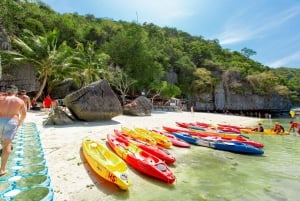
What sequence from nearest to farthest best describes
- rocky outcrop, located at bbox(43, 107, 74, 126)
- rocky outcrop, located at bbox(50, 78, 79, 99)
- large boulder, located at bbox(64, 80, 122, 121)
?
rocky outcrop, located at bbox(43, 107, 74, 126) < large boulder, located at bbox(64, 80, 122, 121) < rocky outcrop, located at bbox(50, 78, 79, 99)

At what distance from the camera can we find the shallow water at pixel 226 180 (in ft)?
19.4

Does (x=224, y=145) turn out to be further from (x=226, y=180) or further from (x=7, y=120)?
(x=7, y=120)

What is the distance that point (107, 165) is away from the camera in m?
6.29

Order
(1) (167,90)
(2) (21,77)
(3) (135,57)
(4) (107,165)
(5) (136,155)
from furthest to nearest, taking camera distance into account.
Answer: (1) (167,90), (3) (135,57), (2) (21,77), (5) (136,155), (4) (107,165)

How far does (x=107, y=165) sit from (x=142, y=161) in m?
1.28

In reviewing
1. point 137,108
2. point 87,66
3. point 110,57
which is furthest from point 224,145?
point 110,57

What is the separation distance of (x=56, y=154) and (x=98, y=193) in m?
3.20

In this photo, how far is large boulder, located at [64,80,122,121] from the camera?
15.4 m

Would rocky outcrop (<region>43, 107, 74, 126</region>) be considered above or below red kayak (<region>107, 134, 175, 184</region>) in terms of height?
above

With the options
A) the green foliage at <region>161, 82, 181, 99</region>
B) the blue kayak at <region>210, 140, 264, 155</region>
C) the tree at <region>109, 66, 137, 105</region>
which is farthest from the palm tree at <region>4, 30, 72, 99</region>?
the green foliage at <region>161, 82, 181, 99</region>

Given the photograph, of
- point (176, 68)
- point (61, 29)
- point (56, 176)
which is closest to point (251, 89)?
point (176, 68)

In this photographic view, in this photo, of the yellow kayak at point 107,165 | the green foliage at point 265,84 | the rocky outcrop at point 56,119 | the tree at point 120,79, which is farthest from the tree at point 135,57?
the green foliage at point 265,84

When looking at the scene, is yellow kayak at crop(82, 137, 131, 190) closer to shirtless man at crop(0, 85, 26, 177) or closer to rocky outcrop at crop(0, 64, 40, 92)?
shirtless man at crop(0, 85, 26, 177)

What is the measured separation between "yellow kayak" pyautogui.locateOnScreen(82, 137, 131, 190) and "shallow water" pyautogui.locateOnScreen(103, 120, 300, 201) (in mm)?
312
